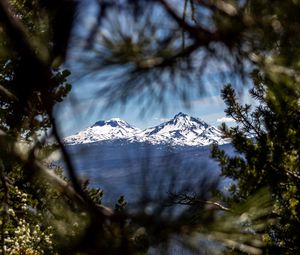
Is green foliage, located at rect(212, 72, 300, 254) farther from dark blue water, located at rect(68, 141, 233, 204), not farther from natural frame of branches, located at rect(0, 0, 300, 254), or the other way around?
dark blue water, located at rect(68, 141, 233, 204)

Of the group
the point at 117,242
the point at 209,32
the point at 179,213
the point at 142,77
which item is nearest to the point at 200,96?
the point at 142,77

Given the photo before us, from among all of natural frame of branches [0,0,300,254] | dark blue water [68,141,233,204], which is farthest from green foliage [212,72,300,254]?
dark blue water [68,141,233,204]

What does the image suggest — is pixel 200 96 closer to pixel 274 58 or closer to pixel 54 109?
pixel 274 58

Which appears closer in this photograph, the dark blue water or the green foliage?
the dark blue water

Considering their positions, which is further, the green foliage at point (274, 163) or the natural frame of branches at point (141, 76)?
the green foliage at point (274, 163)

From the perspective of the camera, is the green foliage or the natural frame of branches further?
the green foliage

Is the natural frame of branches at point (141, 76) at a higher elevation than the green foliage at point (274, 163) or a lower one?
lower

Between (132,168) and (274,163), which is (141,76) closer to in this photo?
(132,168)

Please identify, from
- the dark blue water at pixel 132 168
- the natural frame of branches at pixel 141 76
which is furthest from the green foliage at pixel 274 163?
the dark blue water at pixel 132 168

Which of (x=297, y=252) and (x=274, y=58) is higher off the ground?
(x=274, y=58)

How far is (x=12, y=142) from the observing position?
2.42 meters

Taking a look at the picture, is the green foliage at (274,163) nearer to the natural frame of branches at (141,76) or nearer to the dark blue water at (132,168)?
the natural frame of branches at (141,76)

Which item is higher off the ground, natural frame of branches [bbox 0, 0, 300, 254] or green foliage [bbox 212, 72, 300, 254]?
green foliage [bbox 212, 72, 300, 254]

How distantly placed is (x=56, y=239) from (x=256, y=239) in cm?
105
